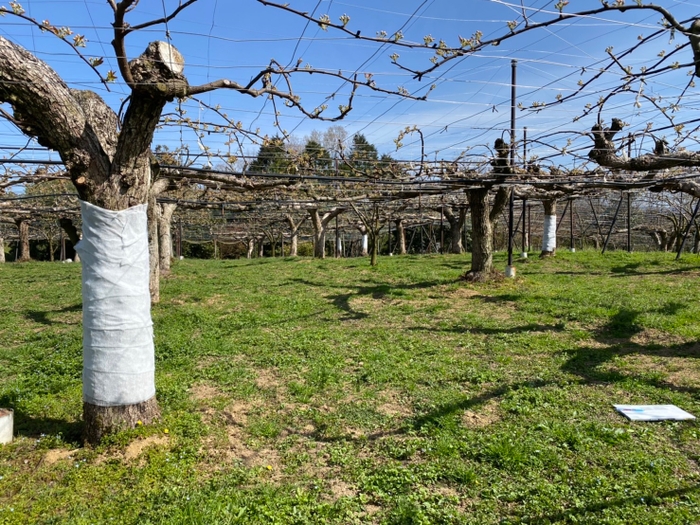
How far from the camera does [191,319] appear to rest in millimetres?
7910

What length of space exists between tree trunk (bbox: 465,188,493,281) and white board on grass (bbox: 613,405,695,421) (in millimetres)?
6412

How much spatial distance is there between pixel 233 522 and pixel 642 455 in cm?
308

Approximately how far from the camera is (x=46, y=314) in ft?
28.3

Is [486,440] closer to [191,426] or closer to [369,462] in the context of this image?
[369,462]

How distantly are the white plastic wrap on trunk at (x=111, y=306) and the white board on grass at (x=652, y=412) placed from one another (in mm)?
4401

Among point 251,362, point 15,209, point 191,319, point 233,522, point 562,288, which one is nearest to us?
point 233,522

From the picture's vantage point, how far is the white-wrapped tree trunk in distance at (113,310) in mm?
3568

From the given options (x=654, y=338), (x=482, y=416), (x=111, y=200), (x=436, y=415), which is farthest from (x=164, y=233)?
(x=654, y=338)

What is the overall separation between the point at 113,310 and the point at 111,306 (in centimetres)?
4

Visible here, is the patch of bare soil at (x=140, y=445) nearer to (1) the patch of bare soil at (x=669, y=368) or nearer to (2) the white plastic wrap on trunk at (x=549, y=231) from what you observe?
(1) the patch of bare soil at (x=669, y=368)

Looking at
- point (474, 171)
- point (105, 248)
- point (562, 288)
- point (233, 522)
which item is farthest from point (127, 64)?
point (562, 288)

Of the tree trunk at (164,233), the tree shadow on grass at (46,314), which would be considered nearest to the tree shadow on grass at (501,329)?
the tree shadow on grass at (46,314)

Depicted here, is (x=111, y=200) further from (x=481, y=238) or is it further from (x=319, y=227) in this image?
(x=319, y=227)

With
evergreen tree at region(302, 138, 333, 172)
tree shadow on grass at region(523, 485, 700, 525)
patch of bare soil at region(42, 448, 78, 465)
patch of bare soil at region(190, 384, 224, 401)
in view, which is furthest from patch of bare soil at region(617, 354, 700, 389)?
patch of bare soil at region(42, 448, 78, 465)
